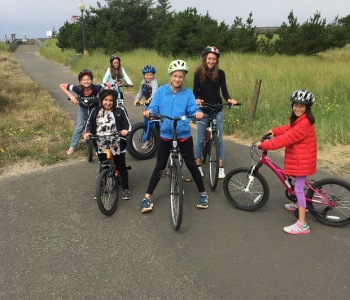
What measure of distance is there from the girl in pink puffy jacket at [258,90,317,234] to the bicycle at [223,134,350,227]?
193mm

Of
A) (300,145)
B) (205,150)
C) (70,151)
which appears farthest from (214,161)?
(70,151)

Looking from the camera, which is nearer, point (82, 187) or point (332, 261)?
point (332, 261)

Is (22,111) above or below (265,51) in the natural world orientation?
below

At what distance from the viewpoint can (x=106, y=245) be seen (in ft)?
12.0

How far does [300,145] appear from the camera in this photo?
12.3 feet

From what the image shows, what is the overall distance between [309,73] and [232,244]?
10.3 metres

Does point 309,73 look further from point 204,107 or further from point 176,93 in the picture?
point 176,93

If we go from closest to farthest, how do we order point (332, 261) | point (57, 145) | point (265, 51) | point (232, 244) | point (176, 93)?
point (332, 261) < point (232, 244) < point (176, 93) < point (57, 145) < point (265, 51)

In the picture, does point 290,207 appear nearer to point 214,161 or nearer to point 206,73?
point 214,161

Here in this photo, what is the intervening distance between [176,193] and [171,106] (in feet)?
3.48

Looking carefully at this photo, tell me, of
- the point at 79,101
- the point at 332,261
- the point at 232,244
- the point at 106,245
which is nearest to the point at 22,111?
the point at 79,101

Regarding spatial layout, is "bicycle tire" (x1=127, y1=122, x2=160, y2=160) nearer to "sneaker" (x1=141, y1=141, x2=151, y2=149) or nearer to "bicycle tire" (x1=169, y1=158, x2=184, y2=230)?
"sneaker" (x1=141, y1=141, x2=151, y2=149)

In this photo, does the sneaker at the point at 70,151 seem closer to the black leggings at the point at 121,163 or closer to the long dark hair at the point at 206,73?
the black leggings at the point at 121,163

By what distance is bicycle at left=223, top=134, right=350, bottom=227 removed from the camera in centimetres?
390
